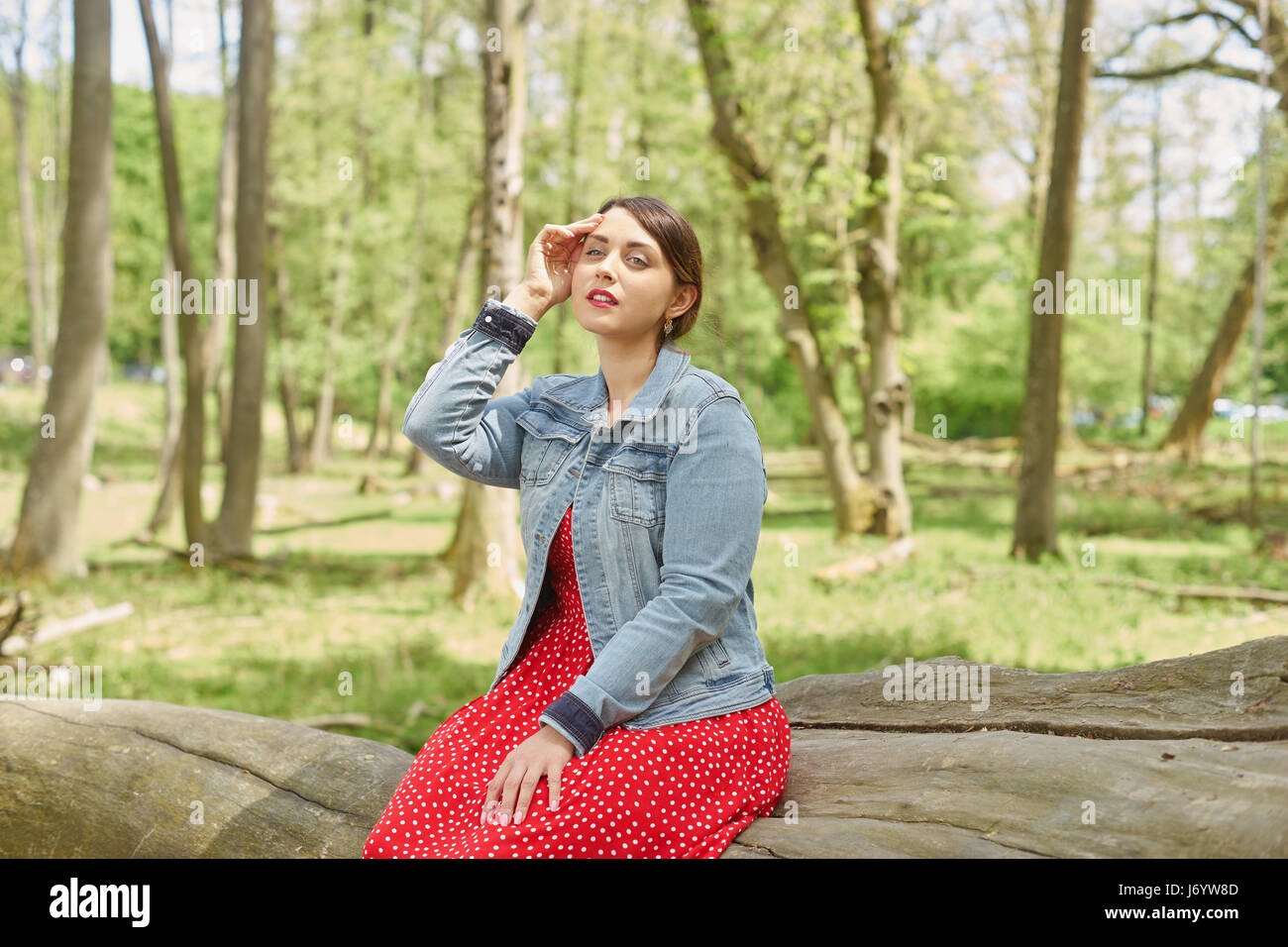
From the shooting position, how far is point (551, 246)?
120 inches

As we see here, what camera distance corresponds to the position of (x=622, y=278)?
110 inches

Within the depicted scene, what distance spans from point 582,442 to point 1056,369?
1082cm

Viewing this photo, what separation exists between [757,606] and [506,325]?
26.4ft

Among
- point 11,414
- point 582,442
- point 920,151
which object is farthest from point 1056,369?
point 11,414

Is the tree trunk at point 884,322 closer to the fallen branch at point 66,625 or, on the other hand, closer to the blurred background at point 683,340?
the blurred background at point 683,340

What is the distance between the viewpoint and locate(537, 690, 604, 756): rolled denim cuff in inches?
101

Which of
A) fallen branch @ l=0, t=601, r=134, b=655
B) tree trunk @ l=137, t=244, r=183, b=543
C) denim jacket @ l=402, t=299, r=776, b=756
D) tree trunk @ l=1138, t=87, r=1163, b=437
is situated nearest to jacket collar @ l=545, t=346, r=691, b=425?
denim jacket @ l=402, t=299, r=776, b=756

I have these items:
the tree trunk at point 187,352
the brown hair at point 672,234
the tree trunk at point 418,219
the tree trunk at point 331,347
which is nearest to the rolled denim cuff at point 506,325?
the brown hair at point 672,234

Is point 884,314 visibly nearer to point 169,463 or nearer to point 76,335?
point 76,335

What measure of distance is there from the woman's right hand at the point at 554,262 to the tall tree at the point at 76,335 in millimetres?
9941

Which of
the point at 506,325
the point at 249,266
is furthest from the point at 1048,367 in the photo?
the point at 506,325

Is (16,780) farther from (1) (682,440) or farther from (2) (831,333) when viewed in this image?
(2) (831,333)

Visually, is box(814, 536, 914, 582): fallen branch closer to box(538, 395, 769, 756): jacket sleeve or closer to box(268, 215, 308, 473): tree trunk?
box(538, 395, 769, 756): jacket sleeve

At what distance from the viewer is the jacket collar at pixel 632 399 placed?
2.81 m
